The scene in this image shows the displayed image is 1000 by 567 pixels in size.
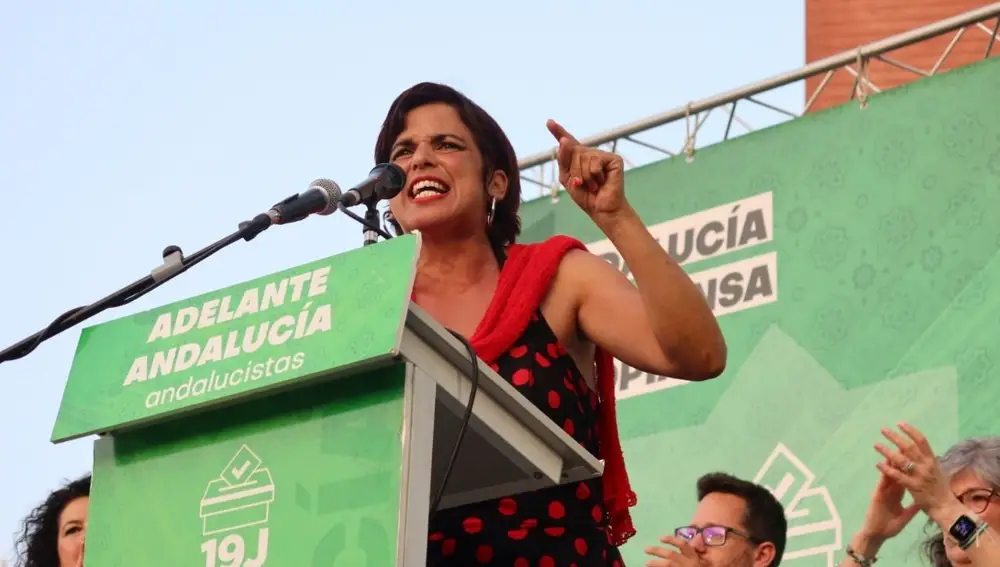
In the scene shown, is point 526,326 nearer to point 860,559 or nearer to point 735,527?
point 860,559

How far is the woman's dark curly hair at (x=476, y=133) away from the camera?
2.60 metres

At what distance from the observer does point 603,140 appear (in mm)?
6586

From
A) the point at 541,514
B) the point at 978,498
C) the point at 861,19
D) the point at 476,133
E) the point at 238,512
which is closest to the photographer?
the point at 238,512

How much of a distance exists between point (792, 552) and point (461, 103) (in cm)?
309

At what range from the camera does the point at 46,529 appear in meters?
4.18

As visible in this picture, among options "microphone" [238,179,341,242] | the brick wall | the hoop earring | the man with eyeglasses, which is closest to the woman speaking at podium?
the hoop earring

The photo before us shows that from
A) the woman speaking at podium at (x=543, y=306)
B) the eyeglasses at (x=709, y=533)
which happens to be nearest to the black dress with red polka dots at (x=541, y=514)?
the woman speaking at podium at (x=543, y=306)

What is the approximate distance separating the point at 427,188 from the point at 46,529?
2.18 metres

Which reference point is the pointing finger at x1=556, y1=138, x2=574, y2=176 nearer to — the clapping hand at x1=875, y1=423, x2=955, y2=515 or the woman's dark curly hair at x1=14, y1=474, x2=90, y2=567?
the clapping hand at x1=875, y1=423, x2=955, y2=515

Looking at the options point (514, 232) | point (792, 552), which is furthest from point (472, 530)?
point (792, 552)

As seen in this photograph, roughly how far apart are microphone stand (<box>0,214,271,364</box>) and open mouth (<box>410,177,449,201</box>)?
0.32 metres

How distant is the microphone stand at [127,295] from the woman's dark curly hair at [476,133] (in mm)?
415

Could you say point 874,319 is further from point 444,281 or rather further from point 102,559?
point 102,559

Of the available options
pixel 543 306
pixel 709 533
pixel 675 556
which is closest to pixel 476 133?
pixel 543 306
